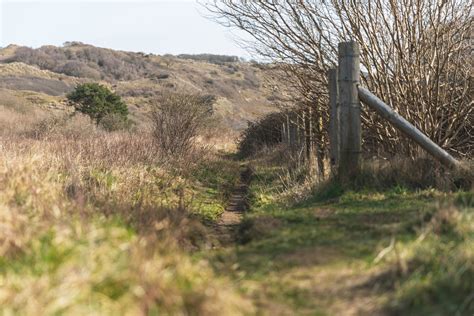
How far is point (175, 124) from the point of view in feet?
42.7

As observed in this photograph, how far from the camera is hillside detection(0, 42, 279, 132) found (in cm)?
6150

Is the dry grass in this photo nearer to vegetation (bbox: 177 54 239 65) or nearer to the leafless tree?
the leafless tree

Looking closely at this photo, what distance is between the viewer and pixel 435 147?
6008mm

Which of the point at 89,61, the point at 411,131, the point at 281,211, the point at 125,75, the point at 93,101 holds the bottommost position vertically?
the point at 281,211

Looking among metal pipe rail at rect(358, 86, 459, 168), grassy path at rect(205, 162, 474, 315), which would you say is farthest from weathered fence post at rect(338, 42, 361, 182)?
grassy path at rect(205, 162, 474, 315)

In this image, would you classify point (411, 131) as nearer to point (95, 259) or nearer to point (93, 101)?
point (95, 259)

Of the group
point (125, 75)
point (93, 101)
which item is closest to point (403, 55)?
point (93, 101)

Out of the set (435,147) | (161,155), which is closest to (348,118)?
(435,147)

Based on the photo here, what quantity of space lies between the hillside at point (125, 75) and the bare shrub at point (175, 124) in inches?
1525

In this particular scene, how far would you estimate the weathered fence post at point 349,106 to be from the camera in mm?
6219

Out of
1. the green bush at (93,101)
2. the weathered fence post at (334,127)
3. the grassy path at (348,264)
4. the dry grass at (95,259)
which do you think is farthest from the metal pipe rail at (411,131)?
the green bush at (93,101)

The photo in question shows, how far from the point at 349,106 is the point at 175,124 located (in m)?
7.31

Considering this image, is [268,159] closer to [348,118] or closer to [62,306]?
[348,118]

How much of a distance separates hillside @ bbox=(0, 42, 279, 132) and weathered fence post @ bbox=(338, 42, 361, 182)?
46593 millimetres
